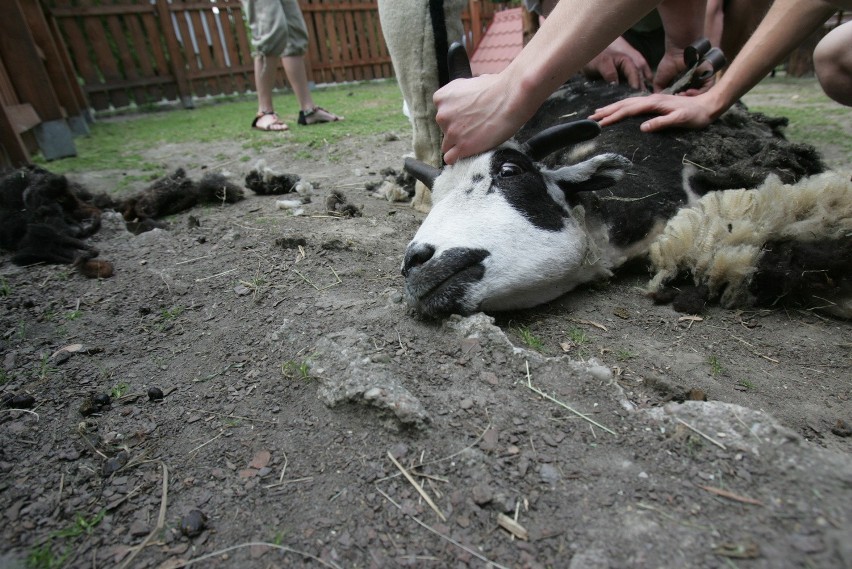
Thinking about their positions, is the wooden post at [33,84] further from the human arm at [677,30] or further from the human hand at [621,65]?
the human arm at [677,30]

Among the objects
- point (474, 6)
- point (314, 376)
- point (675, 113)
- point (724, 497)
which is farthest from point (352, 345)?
point (474, 6)

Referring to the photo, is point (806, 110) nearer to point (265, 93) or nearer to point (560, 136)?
point (560, 136)

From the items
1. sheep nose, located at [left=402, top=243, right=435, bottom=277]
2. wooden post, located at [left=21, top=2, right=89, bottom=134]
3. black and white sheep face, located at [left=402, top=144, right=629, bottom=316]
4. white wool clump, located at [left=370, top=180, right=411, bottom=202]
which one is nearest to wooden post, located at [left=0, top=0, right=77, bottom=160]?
wooden post, located at [left=21, top=2, right=89, bottom=134]

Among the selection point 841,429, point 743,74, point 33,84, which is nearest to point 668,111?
point 743,74

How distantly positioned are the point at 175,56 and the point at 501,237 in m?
14.0

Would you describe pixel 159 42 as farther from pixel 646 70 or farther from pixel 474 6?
pixel 646 70

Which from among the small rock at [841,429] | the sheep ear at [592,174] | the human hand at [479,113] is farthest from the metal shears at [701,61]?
the small rock at [841,429]

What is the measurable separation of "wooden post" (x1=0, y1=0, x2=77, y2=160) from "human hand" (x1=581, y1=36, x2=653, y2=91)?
6375 mm

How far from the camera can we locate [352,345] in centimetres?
187

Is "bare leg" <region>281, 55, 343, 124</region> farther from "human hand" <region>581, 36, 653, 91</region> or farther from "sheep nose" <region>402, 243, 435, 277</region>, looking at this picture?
"sheep nose" <region>402, 243, 435, 277</region>

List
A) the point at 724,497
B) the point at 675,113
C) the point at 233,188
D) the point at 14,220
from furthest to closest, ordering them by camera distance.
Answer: the point at 233,188 < the point at 14,220 < the point at 675,113 < the point at 724,497

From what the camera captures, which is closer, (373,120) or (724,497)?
(724,497)

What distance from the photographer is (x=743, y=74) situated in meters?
2.95

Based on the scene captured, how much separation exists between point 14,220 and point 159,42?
11.9m
